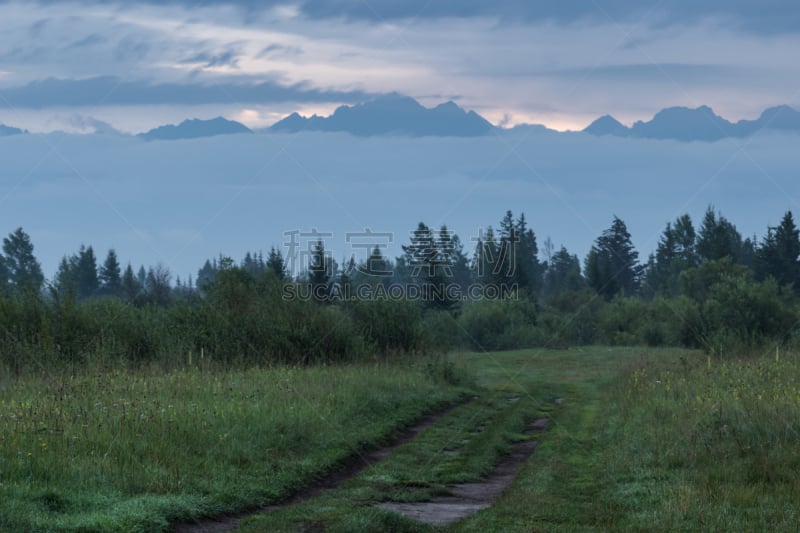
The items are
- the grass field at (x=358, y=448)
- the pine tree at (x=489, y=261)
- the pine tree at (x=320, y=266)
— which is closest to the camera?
the grass field at (x=358, y=448)

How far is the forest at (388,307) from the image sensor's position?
26.0 meters

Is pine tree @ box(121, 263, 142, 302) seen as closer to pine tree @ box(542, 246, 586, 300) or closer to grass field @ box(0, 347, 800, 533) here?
grass field @ box(0, 347, 800, 533)

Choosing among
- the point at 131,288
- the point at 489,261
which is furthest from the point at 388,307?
the point at 489,261

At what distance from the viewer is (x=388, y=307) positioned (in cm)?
3466

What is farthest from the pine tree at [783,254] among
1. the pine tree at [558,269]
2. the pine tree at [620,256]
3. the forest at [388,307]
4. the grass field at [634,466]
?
the grass field at [634,466]

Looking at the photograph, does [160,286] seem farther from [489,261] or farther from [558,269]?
[558,269]

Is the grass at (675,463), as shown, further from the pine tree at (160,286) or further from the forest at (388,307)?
the pine tree at (160,286)

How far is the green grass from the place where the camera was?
10.3 metres

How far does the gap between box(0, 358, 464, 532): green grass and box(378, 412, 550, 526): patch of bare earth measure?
2075 mm

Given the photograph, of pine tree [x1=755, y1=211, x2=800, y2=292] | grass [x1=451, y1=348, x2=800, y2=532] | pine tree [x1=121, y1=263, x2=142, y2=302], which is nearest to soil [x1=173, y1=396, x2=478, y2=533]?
grass [x1=451, y1=348, x2=800, y2=532]

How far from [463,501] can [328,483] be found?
2.27 m

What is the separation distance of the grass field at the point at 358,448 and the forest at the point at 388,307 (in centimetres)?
577

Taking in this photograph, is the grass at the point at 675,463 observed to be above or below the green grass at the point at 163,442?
below

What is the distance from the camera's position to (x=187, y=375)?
790 inches
